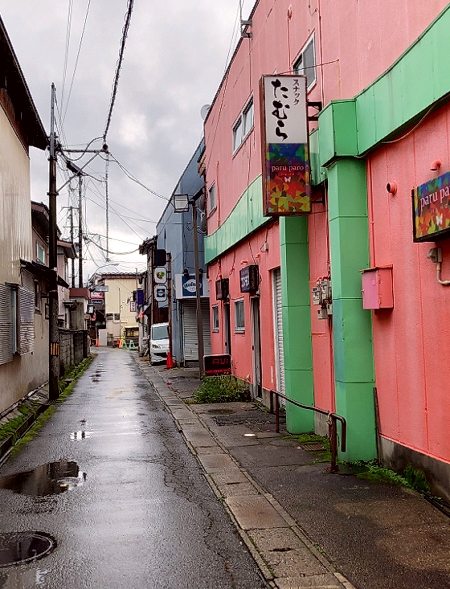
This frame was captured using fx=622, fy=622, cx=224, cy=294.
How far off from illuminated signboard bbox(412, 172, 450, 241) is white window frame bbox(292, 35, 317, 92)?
4.06 metres

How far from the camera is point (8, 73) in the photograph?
1352 centimetres

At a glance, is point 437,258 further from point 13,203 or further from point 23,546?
point 13,203

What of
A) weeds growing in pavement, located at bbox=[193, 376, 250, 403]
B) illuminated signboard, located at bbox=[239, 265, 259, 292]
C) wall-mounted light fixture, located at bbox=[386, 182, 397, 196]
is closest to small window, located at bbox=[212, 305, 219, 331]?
weeds growing in pavement, located at bbox=[193, 376, 250, 403]

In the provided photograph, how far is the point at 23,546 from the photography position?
559 centimetres


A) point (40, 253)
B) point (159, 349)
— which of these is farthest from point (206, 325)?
point (40, 253)

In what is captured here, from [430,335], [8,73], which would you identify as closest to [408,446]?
[430,335]

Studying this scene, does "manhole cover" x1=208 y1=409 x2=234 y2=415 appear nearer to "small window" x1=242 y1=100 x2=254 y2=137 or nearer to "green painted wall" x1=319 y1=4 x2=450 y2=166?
"small window" x1=242 y1=100 x2=254 y2=137

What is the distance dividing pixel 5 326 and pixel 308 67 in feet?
24.7

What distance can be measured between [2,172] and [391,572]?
10.9m

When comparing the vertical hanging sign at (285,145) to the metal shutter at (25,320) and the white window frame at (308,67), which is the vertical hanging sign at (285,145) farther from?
the metal shutter at (25,320)

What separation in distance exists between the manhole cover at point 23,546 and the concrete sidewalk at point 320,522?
1.78 meters

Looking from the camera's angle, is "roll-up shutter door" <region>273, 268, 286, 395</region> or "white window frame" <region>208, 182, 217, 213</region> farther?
"white window frame" <region>208, 182, 217, 213</region>

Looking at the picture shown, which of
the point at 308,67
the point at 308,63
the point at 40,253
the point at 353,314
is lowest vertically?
the point at 353,314

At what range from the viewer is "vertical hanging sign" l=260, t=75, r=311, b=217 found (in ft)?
29.4
